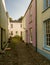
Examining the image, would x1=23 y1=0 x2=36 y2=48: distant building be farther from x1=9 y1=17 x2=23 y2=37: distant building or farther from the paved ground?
x1=9 y1=17 x2=23 y2=37: distant building

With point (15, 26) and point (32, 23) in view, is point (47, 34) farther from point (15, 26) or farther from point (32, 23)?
point (15, 26)

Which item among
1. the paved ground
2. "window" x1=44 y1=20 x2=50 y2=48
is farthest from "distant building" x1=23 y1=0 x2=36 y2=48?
"window" x1=44 y1=20 x2=50 y2=48

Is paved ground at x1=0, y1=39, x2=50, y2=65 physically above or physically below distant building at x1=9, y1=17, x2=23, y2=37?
below

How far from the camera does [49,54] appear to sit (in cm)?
1016

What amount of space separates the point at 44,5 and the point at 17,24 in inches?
1418

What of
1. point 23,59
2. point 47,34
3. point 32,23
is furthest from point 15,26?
point 23,59

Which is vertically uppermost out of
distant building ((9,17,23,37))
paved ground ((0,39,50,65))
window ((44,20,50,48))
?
distant building ((9,17,23,37))

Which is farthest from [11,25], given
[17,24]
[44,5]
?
[44,5]

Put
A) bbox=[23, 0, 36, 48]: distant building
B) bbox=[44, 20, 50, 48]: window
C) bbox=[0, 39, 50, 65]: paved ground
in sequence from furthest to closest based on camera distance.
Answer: bbox=[23, 0, 36, 48]: distant building < bbox=[44, 20, 50, 48]: window < bbox=[0, 39, 50, 65]: paved ground

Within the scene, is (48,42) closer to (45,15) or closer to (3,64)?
(45,15)

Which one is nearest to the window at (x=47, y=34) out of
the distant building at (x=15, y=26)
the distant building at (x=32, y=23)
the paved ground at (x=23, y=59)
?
the paved ground at (x=23, y=59)

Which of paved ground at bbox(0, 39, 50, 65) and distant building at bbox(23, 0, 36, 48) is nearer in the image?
paved ground at bbox(0, 39, 50, 65)

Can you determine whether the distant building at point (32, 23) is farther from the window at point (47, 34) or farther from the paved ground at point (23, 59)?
the window at point (47, 34)

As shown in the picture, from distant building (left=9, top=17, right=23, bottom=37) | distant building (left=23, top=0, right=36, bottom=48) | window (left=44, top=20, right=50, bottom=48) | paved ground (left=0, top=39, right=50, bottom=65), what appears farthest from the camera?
distant building (left=9, top=17, right=23, bottom=37)
